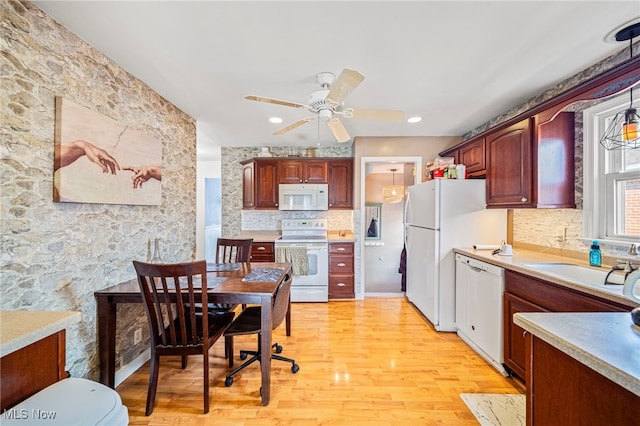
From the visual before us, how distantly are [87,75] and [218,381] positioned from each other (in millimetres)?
2404

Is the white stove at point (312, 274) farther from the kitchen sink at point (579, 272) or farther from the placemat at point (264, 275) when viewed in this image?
the kitchen sink at point (579, 272)

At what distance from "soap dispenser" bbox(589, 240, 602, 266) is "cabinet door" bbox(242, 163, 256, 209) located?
390 centimetres

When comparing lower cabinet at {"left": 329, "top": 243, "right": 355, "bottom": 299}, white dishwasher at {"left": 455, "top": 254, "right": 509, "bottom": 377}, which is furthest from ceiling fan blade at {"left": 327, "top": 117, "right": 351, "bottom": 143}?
lower cabinet at {"left": 329, "top": 243, "right": 355, "bottom": 299}

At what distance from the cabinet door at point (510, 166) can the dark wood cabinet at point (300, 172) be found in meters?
2.32

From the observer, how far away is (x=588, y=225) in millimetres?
2084

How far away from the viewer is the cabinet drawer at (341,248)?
392cm

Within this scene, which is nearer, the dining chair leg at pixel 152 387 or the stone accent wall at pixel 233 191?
the dining chair leg at pixel 152 387

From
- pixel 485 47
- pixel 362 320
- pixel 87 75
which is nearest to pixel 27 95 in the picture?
pixel 87 75

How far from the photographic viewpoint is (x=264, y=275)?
223 cm

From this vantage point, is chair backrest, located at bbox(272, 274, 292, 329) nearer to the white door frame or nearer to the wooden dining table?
the wooden dining table

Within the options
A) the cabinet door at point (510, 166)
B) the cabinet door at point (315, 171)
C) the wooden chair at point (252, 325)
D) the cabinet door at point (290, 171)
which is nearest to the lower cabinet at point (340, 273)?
the cabinet door at point (315, 171)

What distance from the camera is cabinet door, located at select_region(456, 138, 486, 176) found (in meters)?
2.85

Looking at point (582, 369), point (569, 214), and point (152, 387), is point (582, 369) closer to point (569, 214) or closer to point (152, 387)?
point (569, 214)

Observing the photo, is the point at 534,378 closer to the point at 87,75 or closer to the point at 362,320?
the point at 362,320
